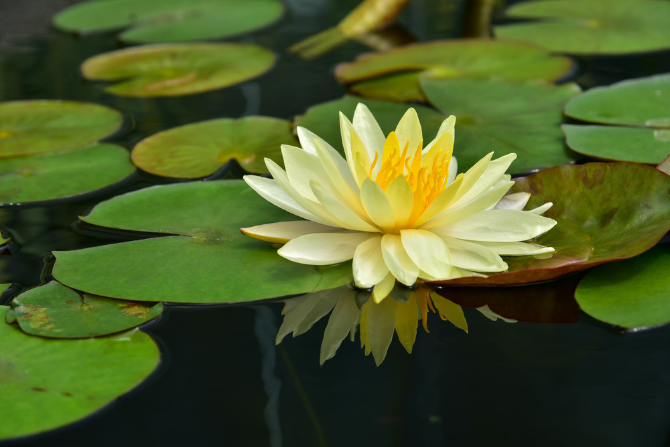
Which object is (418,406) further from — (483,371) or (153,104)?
(153,104)

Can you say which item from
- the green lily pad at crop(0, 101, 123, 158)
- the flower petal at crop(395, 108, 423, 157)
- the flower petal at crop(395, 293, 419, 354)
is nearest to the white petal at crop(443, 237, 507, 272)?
the flower petal at crop(395, 293, 419, 354)

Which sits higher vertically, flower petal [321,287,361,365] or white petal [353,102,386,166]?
white petal [353,102,386,166]

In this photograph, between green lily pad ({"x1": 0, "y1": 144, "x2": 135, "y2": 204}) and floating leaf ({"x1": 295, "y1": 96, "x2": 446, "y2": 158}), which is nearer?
green lily pad ({"x1": 0, "y1": 144, "x2": 135, "y2": 204})

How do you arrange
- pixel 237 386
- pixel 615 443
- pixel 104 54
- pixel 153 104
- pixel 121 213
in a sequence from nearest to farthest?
pixel 615 443
pixel 237 386
pixel 121 213
pixel 153 104
pixel 104 54

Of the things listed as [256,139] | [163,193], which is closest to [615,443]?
[163,193]

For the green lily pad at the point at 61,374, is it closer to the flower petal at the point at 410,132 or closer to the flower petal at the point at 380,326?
the flower petal at the point at 380,326

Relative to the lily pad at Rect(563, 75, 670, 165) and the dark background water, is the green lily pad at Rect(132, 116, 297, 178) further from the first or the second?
the lily pad at Rect(563, 75, 670, 165)

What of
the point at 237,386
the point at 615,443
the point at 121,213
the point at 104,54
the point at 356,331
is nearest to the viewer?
the point at 615,443
